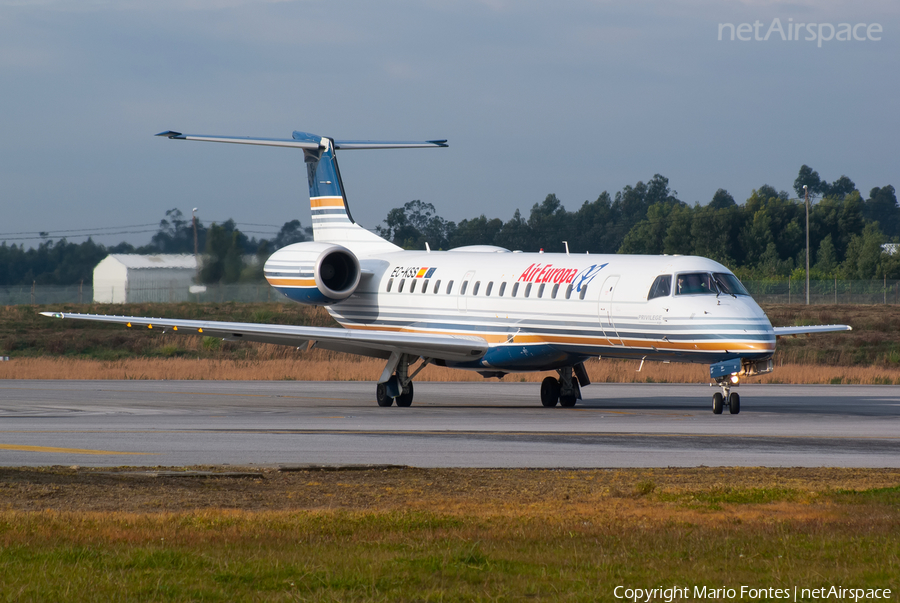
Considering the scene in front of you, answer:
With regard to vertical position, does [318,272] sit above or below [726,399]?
above

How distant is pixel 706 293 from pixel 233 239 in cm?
2291

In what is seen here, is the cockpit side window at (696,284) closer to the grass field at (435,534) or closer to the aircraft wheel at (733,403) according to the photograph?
the aircraft wheel at (733,403)

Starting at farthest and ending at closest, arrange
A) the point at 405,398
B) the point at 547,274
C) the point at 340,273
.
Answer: the point at 340,273 → the point at 405,398 → the point at 547,274

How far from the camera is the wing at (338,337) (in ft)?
83.5

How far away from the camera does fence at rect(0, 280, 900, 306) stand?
4712 cm

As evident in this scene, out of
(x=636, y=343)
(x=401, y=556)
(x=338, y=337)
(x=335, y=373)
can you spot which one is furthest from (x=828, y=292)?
(x=401, y=556)

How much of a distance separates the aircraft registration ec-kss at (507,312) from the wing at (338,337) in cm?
3

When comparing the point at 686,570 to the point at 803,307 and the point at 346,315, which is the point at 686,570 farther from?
the point at 803,307

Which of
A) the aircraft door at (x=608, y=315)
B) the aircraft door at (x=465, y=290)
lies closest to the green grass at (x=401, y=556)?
the aircraft door at (x=608, y=315)

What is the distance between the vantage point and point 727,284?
2286cm

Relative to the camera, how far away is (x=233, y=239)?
1619 inches

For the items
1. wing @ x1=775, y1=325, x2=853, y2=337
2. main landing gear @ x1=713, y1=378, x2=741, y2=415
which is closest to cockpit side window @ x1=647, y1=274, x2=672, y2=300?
main landing gear @ x1=713, y1=378, x2=741, y2=415

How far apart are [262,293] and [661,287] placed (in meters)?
40.9

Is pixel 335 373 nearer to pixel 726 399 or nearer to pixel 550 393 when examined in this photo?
pixel 550 393
